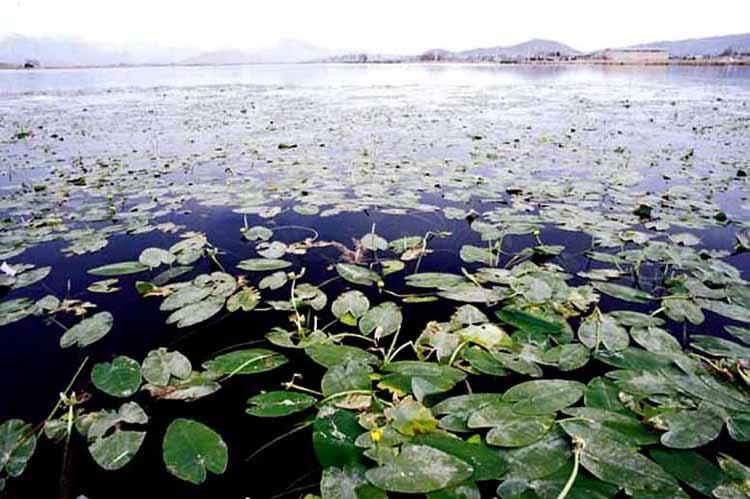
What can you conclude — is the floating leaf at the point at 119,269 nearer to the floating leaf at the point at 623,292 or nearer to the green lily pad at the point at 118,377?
the green lily pad at the point at 118,377

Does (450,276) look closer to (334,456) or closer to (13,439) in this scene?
(334,456)

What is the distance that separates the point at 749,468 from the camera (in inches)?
48.9

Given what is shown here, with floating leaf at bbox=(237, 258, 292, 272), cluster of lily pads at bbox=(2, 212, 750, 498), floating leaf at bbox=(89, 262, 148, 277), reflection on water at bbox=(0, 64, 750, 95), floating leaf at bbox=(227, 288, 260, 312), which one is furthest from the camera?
reflection on water at bbox=(0, 64, 750, 95)

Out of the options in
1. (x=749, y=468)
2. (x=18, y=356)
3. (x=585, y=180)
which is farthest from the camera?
(x=585, y=180)

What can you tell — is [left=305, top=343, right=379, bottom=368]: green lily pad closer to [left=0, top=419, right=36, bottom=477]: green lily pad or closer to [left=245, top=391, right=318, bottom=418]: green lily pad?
[left=245, top=391, right=318, bottom=418]: green lily pad

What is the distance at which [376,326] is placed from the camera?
204 centimetres

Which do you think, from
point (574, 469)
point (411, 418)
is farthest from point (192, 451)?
point (574, 469)

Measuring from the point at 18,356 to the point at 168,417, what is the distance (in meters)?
0.91

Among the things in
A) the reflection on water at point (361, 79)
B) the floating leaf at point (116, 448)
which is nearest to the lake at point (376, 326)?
the floating leaf at point (116, 448)

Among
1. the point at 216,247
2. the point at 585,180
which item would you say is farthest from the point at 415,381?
Result: the point at 585,180

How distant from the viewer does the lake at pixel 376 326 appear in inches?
52.3

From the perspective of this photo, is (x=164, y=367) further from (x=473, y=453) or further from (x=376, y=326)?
(x=473, y=453)

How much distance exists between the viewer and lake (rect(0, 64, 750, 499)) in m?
1.33

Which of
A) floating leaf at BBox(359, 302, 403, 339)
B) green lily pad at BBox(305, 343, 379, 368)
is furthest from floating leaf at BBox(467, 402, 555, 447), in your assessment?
floating leaf at BBox(359, 302, 403, 339)
